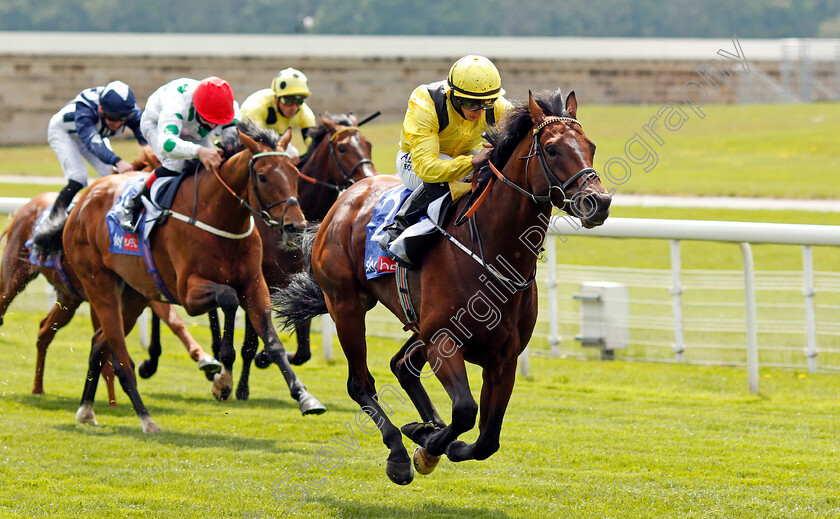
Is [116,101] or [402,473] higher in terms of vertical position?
[116,101]

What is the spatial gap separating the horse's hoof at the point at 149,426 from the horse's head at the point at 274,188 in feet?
4.40

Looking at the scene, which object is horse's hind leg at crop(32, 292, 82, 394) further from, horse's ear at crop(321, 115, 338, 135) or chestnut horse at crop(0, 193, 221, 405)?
horse's ear at crop(321, 115, 338, 135)

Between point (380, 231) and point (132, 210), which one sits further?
point (132, 210)

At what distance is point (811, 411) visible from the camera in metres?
6.74

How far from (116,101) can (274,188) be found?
6.35ft

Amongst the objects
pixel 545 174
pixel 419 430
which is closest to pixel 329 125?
pixel 419 430

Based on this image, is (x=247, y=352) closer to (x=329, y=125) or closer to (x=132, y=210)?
(x=132, y=210)

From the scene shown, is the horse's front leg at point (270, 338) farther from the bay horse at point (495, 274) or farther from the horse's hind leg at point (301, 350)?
the bay horse at point (495, 274)

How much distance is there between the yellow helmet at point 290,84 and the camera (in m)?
7.76

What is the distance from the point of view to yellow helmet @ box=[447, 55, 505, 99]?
4523 millimetres

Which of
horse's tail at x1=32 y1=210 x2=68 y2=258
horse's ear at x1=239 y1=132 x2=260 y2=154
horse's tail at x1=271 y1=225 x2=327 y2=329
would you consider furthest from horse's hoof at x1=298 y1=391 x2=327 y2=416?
horse's tail at x1=32 y1=210 x2=68 y2=258

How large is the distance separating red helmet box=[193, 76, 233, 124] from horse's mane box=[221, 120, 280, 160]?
0.28 metres

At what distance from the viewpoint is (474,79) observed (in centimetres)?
454

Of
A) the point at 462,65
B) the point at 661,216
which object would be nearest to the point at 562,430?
the point at 462,65
